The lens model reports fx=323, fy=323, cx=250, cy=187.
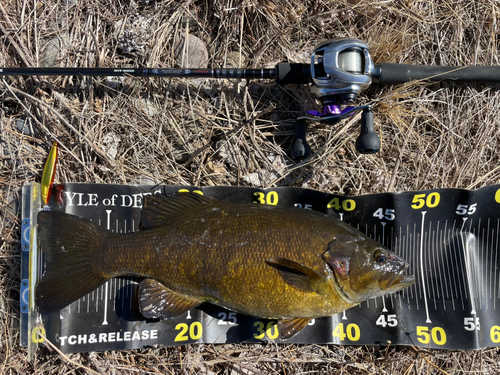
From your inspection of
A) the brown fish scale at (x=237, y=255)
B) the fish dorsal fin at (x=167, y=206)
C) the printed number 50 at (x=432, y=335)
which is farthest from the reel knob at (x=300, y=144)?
the printed number 50 at (x=432, y=335)

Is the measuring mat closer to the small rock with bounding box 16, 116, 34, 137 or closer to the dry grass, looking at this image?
the dry grass

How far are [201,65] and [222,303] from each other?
6.83ft

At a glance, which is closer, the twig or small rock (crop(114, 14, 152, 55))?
the twig

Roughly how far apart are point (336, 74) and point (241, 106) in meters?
0.93

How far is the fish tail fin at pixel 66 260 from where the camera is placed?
95.4 inches

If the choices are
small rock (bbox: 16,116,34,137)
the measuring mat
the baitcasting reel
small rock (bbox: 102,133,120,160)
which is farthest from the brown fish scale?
small rock (bbox: 16,116,34,137)

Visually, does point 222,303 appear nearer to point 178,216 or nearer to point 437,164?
point 178,216

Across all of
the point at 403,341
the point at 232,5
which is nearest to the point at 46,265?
the point at 232,5

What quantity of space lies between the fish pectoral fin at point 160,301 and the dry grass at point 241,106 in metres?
0.65

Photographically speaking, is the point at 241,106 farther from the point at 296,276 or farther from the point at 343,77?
the point at 296,276

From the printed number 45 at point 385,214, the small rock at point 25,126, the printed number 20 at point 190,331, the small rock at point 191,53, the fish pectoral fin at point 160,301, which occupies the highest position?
the small rock at point 191,53

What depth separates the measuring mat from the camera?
2602mm

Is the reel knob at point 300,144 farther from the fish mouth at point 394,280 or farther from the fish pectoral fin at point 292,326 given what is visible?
the fish pectoral fin at point 292,326

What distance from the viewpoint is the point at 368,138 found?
2.39m
